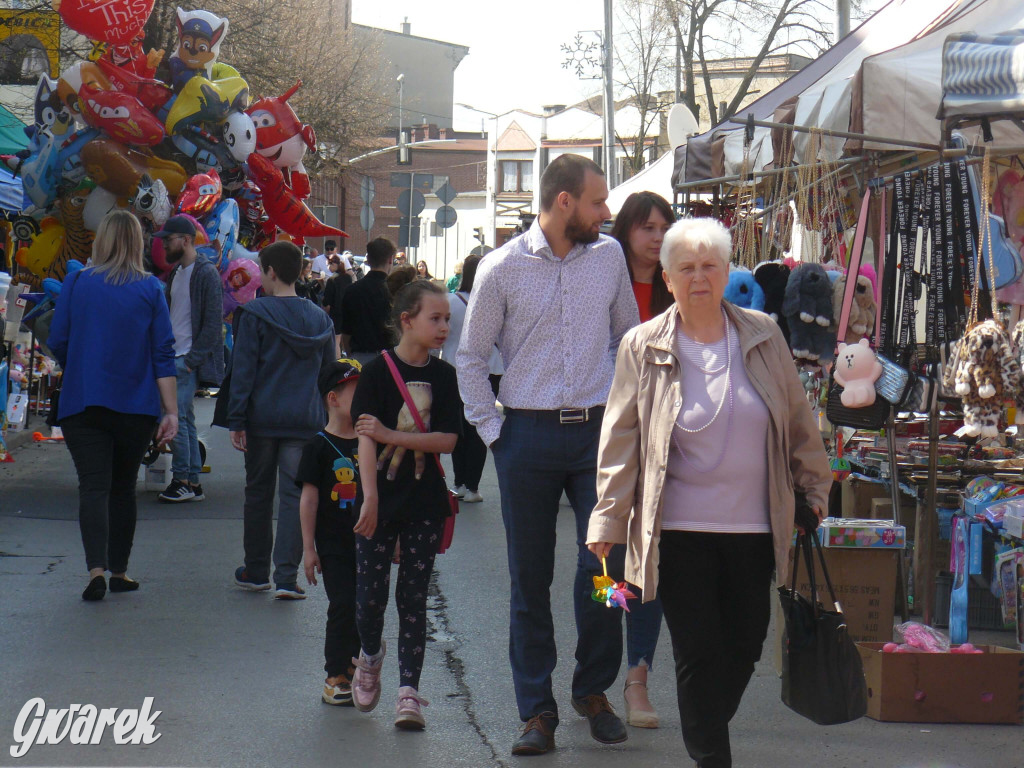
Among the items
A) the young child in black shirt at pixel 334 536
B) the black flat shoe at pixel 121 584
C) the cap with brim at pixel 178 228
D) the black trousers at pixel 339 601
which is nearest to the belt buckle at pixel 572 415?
the young child in black shirt at pixel 334 536

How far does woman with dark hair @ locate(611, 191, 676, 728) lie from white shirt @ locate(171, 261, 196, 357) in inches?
200

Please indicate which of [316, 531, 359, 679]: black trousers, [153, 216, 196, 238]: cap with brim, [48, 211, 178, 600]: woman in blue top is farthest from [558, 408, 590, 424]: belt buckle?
[153, 216, 196, 238]: cap with brim

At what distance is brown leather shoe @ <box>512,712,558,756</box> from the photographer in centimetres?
441

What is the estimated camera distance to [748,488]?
3646 millimetres

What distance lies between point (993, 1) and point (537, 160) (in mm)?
65612

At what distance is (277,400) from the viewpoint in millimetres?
6832

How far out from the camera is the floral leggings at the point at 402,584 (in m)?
4.68

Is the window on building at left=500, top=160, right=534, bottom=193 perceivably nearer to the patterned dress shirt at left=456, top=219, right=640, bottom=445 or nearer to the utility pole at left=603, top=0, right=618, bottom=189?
the utility pole at left=603, top=0, right=618, bottom=189

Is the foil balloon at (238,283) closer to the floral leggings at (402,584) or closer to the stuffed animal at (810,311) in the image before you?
the stuffed animal at (810,311)

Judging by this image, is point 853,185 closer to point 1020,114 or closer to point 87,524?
point 1020,114

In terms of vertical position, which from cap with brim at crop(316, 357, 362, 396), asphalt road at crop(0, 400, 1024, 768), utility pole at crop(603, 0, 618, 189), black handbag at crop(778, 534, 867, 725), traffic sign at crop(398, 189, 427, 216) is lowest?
asphalt road at crop(0, 400, 1024, 768)

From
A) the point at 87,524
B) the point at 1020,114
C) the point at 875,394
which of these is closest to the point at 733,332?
the point at 1020,114

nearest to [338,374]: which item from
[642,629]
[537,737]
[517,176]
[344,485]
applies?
[344,485]

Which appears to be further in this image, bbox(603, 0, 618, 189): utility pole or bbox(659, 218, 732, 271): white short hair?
bbox(603, 0, 618, 189): utility pole
